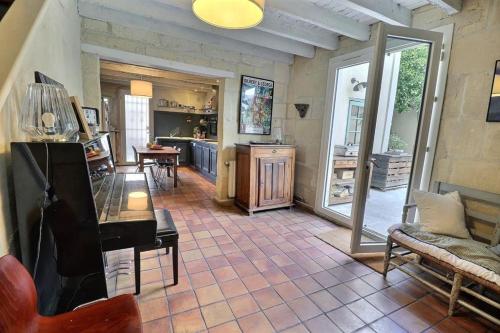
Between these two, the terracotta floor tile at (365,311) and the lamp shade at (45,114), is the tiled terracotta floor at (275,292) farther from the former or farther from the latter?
the lamp shade at (45,114)

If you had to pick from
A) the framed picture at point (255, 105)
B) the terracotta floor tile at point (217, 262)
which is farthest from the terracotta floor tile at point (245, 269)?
the framed picture at point (255, 105)

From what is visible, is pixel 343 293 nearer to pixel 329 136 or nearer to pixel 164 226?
pixel 164 226

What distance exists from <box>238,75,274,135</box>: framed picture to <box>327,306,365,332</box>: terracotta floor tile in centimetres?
275

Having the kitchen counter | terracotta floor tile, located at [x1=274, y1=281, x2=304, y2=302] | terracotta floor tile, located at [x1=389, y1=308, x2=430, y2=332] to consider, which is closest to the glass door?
terracotta floor tile, located at [x1=389, y1=308, x2=430, y2=332]

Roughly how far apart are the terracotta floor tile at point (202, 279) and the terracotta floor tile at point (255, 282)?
275 millimetres

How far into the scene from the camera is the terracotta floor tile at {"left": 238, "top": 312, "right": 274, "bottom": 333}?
1495mm

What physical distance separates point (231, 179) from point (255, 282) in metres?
2.05

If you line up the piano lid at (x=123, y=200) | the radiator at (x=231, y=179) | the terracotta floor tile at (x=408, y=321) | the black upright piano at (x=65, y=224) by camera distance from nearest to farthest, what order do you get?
the black upright piano at (x=65, y=224)
the piano lid at (x=123, y=200)
the terracotta floor tile at (x=408, y=321)
the radiator at (x=231, y=179)

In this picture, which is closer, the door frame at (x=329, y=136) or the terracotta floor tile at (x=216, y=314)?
the terracotta floor tile at (x=216, y=314)

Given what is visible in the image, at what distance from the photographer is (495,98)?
189cm

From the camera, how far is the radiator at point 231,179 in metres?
3.78

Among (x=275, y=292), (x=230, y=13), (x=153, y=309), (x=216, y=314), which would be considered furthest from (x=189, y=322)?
(x=230, y=13)

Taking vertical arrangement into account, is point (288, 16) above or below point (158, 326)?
above

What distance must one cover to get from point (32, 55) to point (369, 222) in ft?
11.9
